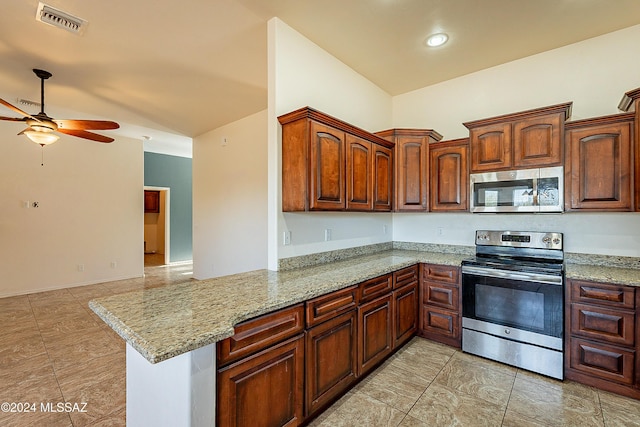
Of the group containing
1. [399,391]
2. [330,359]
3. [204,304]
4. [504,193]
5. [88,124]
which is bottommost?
[399,391]

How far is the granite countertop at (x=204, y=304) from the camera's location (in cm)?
117

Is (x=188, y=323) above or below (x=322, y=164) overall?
below

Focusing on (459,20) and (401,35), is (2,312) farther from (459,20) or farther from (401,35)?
(459,20)

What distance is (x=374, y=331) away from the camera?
2459 mm

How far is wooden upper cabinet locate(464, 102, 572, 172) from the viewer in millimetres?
2584

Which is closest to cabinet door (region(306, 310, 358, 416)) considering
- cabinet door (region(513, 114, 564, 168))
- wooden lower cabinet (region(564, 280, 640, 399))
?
wooden lower cabinet (region(564, 280, 640, 399))

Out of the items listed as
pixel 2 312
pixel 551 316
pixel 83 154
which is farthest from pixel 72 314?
pixel 551 316

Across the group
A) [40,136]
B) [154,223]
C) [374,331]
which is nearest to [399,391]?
[374,331]

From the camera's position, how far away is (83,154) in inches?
223

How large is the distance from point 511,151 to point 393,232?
5.72ft

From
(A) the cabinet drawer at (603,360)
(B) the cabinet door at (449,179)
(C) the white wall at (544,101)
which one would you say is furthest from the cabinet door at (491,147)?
(A) the cabinet drawer at (603,360)

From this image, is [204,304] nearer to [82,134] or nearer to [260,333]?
[260,333]

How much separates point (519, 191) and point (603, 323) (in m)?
1.22

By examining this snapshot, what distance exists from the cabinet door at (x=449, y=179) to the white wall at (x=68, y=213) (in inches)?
239
